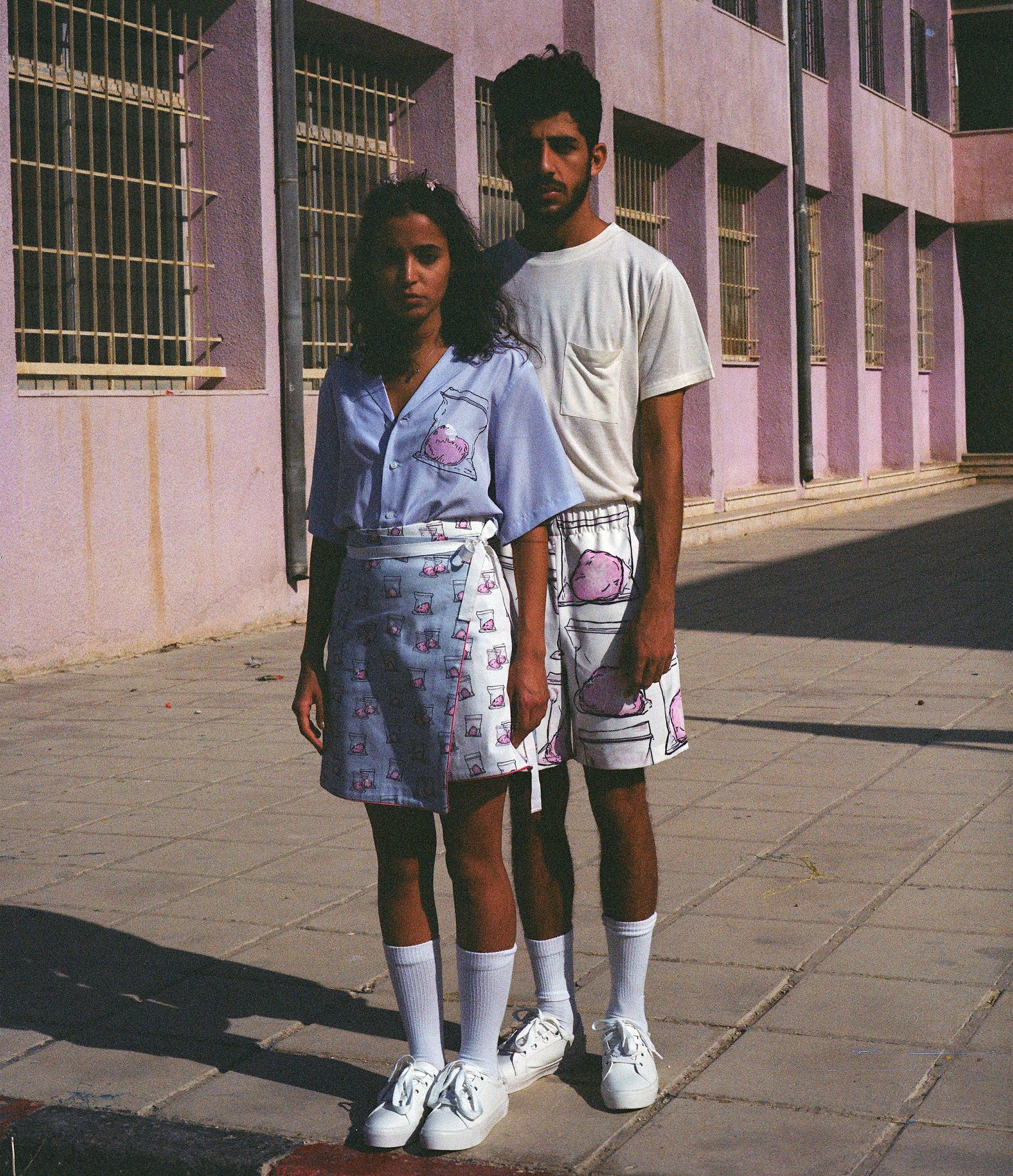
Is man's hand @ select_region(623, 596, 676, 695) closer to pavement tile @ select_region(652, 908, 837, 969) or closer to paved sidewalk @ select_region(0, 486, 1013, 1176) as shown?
paved sidewalk @ select_region(0, 486, 1013, 1176)

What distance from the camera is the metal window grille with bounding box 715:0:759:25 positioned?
18750 millimetres

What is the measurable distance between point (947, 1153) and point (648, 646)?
102 cm

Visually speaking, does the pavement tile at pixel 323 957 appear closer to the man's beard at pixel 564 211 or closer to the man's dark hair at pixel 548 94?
the man's beard at pixel 564 211

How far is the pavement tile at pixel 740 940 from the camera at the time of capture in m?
4.18

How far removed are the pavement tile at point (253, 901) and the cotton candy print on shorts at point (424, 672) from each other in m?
1.60

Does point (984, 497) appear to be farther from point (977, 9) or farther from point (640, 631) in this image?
point (640, 631)

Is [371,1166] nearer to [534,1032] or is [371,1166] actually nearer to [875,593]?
[534,1032]

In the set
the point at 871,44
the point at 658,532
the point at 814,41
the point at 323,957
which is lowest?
the point at 323,957

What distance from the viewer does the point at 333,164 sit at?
467 inches

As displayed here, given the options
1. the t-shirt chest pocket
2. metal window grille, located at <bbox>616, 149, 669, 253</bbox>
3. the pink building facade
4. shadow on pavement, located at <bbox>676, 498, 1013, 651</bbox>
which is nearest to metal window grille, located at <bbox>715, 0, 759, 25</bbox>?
the pink building facade

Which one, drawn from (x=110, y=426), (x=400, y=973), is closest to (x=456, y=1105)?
(x=400, y=973)

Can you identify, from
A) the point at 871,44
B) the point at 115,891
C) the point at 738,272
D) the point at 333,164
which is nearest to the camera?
the point at 115,891

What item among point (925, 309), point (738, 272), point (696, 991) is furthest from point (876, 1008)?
point (925, 309)

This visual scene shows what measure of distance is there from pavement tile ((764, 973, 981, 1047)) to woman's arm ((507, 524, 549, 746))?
104 centimetres
